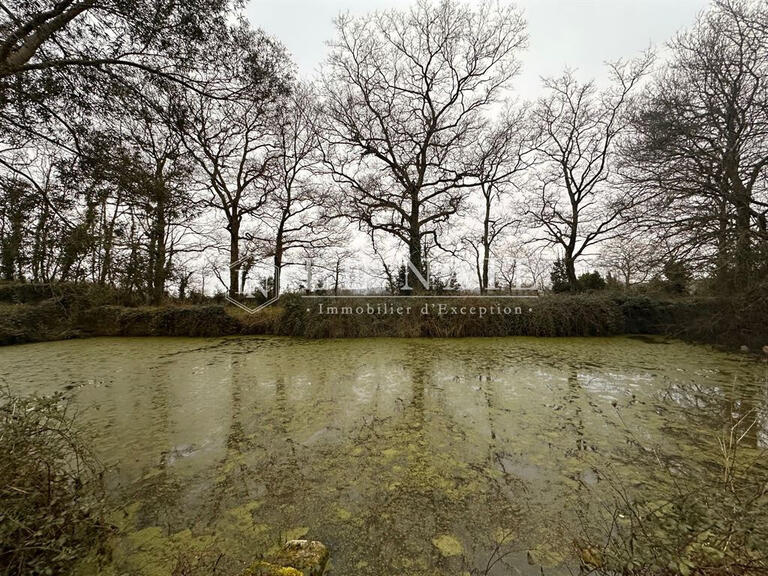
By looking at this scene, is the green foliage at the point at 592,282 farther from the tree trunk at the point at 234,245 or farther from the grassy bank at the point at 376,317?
the tree trunk at the point at 234,245

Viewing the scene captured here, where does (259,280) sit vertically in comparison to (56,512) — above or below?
above

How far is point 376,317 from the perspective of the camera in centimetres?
726

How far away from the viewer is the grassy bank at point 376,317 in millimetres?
7043

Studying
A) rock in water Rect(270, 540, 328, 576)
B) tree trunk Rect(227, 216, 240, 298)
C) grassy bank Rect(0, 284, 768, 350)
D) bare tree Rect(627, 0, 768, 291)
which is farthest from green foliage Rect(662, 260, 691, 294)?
tree trunk Rect(227, 216, 240, 298)

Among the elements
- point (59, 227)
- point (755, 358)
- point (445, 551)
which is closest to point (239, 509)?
point (445, 551)

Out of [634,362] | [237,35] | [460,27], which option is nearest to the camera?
[237,35]

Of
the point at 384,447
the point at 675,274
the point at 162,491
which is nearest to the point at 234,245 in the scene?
the point at 162,491

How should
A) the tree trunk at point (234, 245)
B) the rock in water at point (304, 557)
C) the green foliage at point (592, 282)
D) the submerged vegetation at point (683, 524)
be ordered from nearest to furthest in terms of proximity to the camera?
the submerged vegetation at point (683, 524), the rock in water at point (304, 557), the tree trunk at point (234, 245), the green foliage at point (592, 282)

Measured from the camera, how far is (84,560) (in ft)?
3.98

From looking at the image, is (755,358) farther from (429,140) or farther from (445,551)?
(429,140)

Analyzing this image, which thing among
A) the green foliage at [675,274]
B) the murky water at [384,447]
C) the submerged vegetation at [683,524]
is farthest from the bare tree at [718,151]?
the submerged vegetation at [683,524]

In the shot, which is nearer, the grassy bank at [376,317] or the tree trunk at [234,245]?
the grassy bank at [376,317]

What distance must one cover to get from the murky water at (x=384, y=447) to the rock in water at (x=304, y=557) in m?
0.09

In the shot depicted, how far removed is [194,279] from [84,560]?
1116cm
